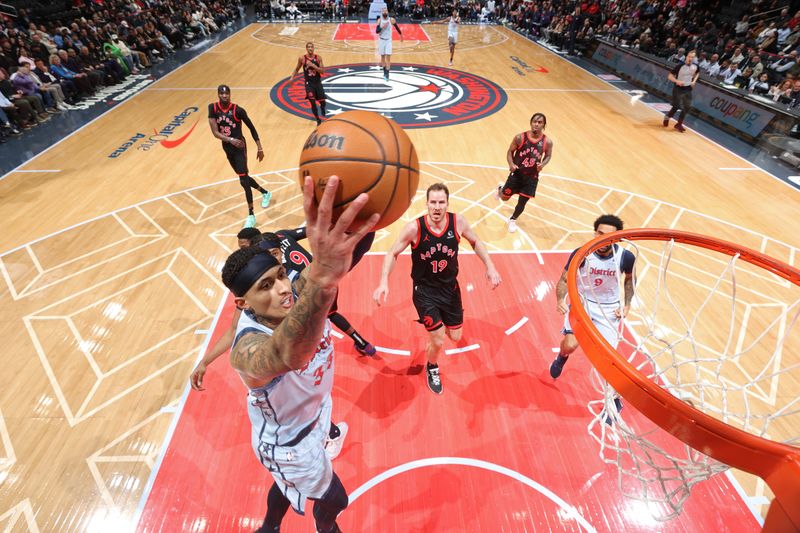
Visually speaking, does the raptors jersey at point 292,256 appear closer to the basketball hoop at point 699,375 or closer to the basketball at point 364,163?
the basketball at point 364,163

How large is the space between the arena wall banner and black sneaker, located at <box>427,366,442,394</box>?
1030 centimetres

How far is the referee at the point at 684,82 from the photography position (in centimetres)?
941

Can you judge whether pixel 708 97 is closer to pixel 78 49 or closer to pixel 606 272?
pixel 606 272

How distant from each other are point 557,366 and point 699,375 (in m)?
1.17

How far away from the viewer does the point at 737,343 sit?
175 inches

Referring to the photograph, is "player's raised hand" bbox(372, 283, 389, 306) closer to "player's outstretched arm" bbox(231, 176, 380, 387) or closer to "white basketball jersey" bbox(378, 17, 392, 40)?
"player's outstretched arm" bbox(231, 176, 380, 387)

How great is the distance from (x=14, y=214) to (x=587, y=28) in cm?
1988

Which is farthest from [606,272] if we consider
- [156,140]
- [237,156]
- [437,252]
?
[156,140]

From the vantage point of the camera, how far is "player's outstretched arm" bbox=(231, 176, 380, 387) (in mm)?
1264

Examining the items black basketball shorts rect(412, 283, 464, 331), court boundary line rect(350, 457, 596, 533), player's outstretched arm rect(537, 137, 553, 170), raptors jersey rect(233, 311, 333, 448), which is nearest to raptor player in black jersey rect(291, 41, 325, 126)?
player's outstretched arm rect(537, 137, 553, 170)

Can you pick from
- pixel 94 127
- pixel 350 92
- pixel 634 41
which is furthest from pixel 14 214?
pixel 634 41

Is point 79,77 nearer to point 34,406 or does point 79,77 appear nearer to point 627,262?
point 34,406

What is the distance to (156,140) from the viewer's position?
895cm

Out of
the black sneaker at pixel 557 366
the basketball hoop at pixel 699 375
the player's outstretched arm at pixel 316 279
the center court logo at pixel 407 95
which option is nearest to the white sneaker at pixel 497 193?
the basketball hoop at pixel 699 375
